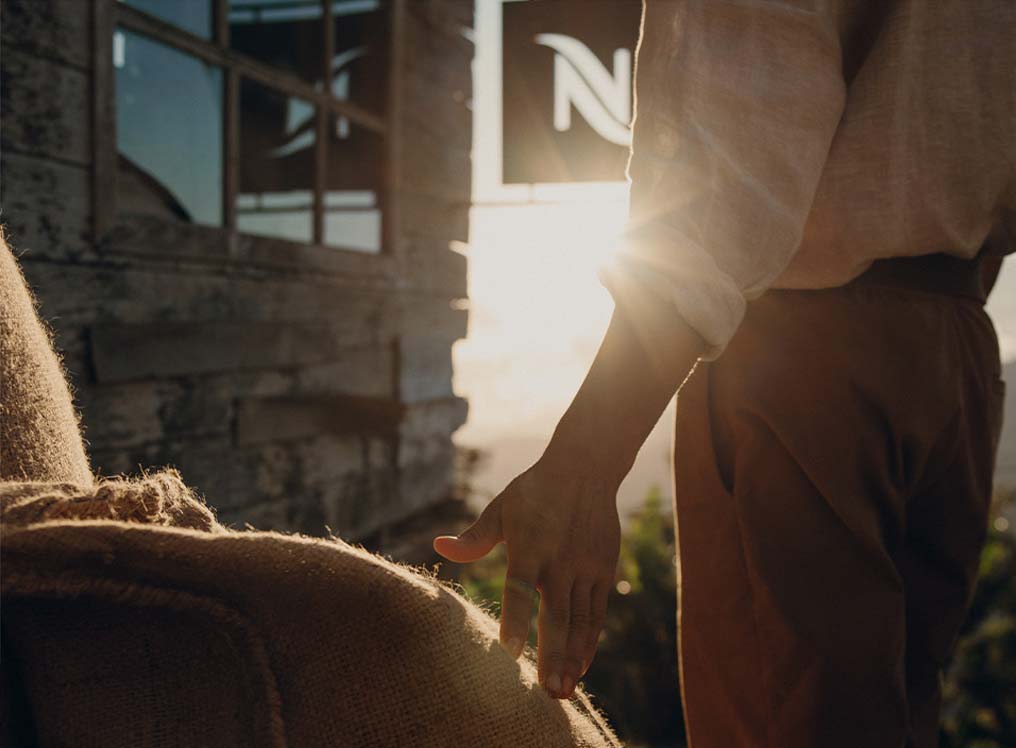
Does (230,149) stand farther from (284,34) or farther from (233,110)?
(284,34)

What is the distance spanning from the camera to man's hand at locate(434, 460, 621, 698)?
2.62ft

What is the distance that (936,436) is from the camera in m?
1.09

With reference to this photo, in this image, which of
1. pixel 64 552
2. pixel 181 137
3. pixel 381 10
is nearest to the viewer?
pixel 64 552

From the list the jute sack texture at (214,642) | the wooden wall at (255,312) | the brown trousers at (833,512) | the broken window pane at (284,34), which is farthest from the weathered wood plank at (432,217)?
the jute sack texture at (214,642)

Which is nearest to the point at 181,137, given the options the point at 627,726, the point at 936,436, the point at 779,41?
the point at 779,41

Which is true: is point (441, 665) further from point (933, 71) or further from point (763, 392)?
point (933, 71)

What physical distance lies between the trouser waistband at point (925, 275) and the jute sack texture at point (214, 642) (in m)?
0.72

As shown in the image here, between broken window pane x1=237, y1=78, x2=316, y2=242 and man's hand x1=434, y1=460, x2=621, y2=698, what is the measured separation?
9.15ft

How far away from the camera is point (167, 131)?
9.01 ft

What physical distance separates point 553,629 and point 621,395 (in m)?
0.24

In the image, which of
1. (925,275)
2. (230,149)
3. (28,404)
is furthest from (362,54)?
(28,404)

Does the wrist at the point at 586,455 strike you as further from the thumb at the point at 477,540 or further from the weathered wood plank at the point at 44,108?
the weathered wood plank at the point at 44,108

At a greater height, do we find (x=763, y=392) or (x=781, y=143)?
(x=781, y=143)

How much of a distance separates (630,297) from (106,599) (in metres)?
0.55
